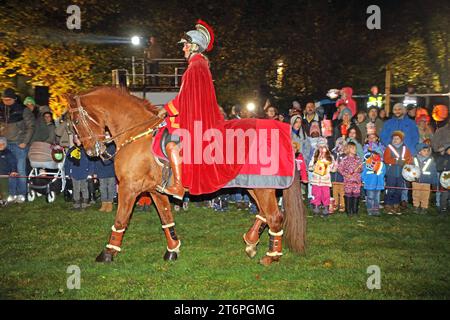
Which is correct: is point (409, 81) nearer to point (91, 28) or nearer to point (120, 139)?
point (91, 28)

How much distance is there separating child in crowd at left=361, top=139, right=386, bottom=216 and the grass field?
0.49 meters

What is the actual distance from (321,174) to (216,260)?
4390 mm

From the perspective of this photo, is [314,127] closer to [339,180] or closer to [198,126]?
[339,180]

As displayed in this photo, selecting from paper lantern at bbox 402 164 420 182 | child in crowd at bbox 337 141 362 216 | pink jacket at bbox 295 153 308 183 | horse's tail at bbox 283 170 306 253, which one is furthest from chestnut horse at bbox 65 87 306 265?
paper lantern at bbox 402 164 420 182

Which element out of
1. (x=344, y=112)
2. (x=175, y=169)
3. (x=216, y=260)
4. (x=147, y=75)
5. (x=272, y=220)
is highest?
(x=147, y=75)

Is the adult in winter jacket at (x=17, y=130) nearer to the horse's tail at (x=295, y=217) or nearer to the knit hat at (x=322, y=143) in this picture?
the knit hat at (x=322, y=143)

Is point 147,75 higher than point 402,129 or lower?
higher

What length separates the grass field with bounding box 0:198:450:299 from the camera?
21.0 feet

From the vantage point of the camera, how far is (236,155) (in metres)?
7.33

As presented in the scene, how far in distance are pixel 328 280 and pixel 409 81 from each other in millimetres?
15258

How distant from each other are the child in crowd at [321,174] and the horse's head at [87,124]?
540 centimetres

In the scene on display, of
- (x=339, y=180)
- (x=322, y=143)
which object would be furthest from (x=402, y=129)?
(x=322, y=143)

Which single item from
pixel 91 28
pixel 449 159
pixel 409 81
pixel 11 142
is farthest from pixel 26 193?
pixel 409 81

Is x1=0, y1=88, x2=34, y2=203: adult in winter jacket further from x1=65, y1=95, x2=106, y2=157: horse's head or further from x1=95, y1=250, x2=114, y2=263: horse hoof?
x1=95, y1=250, x2=114, y2=263: horse hoof
